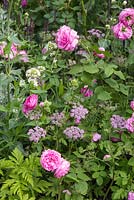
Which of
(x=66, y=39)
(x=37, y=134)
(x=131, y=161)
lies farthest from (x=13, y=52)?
(x=131, y=161)

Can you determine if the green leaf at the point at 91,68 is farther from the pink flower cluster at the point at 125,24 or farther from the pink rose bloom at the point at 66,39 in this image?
the pink flower cluster at the point at 125,24

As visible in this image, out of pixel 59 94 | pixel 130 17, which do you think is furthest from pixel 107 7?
pixel 59 94

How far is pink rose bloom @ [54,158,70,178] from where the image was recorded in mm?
2385

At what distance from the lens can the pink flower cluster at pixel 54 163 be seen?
2.37 m

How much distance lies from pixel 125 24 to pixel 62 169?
36.3 inches

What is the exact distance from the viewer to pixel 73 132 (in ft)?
8.27

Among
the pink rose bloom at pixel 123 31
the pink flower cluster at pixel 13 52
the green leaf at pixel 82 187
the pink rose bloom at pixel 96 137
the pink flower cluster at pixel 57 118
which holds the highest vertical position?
the pink rose bloom at pixel 123 31

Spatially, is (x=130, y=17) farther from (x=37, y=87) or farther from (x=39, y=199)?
(x=39, y=199)

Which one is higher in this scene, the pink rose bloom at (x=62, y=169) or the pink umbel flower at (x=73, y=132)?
the pink umbel flower at (x=73, y=132)

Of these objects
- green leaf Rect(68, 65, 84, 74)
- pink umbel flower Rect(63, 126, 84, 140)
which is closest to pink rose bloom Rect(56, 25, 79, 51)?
green leaf Rect(68, 65, 84, 74)

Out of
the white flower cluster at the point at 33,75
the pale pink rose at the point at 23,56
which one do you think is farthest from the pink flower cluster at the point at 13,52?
the white flower cluster at the point at 33,75

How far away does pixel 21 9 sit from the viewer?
3.77 metres

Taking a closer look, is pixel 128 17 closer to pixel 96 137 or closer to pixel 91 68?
pixel 91 68

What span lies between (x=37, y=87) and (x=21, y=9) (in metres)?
1.29
